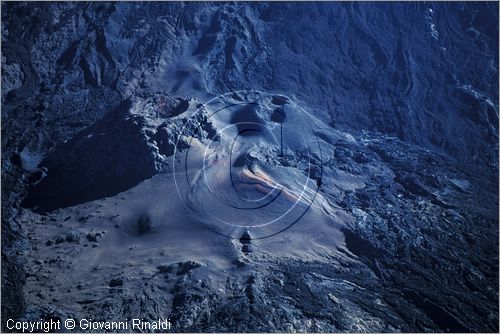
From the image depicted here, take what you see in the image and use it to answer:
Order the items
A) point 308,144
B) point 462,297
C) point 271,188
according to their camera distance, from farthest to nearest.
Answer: point 308,144
point 271,188
point 462,297

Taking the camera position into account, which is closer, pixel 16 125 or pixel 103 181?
pixel 103 181

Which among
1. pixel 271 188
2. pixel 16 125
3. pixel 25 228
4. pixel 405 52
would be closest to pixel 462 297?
pixel 271 188

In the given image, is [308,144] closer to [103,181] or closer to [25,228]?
[103,181]

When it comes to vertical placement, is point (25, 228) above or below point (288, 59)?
below

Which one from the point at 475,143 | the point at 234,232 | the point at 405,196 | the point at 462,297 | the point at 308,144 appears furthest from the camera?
the point at 475,143

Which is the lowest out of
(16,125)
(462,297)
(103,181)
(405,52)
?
(462,297)

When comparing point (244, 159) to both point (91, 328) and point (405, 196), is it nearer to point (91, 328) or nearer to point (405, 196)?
point (405, 196)

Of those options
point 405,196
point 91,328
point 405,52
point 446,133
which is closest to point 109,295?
point 91,328
